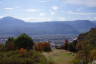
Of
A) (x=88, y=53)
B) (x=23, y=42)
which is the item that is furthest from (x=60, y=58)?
(x=23, y=42)

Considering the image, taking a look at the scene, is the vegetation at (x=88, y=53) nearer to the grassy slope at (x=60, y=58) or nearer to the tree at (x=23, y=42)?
the grassy slope at (x=60, y=58)

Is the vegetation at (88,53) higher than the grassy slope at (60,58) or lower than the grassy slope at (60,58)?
higher

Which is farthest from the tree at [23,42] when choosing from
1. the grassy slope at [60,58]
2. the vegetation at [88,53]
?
the vegetation at [88,53]

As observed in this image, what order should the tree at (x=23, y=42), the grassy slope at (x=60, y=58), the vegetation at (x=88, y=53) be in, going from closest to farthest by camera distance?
the vegetation at (x=88, y=53)
the grassy slope at (x=60, y=58)
the tree at (x=23, y=42)

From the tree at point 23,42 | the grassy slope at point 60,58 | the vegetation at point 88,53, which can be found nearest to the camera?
the vegetation at point 88,53

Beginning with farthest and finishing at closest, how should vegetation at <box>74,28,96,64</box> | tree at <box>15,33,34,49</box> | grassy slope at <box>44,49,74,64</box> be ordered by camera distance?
1. tree at <box>15,33,34,49</box>
2. grassy slope at <box>44,49,74,64</box>
3. vegetation at <box>74,28,96,64</box>

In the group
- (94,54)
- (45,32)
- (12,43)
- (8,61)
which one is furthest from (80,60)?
(45,32)

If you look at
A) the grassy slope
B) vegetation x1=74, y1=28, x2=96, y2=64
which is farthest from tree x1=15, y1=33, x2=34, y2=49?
vegetation x1=74, y1=28, x2=96, y2=64

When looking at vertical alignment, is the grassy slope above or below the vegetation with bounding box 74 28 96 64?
below

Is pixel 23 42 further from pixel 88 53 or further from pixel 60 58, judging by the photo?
pixel 88 53

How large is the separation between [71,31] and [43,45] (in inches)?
5489

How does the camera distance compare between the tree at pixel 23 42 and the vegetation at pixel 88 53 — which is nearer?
the vegetation at pixel 88 53

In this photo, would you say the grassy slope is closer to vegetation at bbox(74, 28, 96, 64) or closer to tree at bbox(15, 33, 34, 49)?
vegetation at bbox(74, 28, 96, 64)

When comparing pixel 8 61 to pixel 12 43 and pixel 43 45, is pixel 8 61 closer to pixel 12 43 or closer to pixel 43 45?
pixel 12 43
